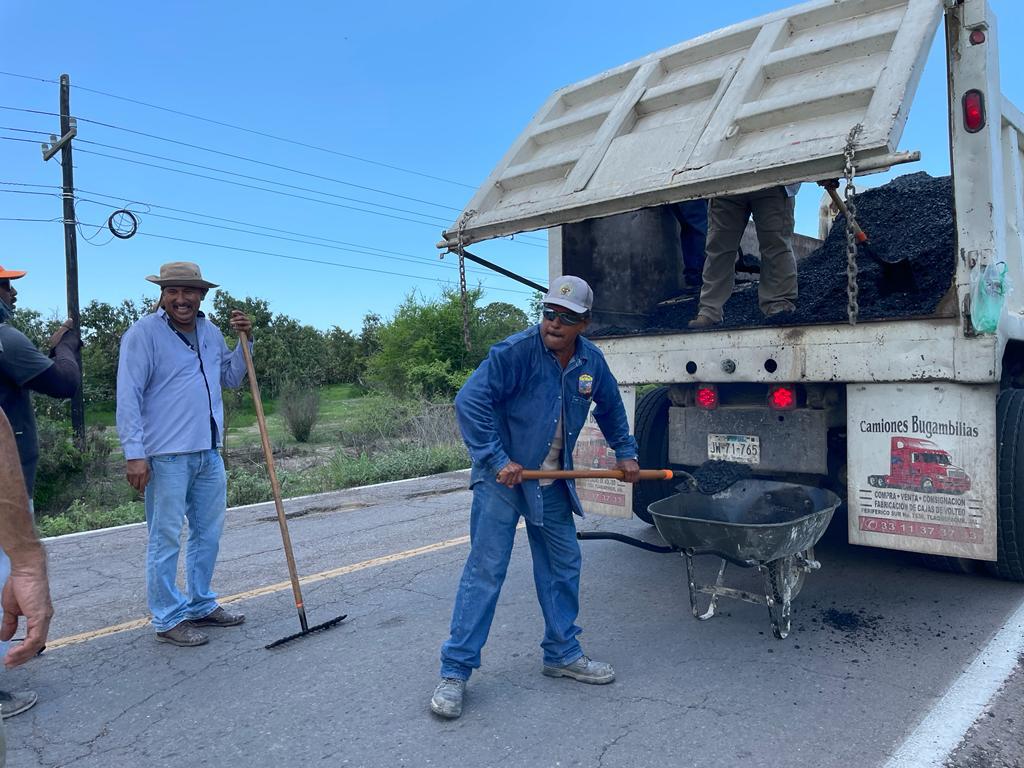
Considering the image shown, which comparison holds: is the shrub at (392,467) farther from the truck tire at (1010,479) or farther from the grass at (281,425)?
the truck tire at (1010,479)

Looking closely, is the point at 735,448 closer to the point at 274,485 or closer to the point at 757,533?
the point at 757,533

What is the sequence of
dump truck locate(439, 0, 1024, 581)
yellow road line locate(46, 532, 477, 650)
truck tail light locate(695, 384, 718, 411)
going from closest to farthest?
dump truck locate(439, 0, 1024, 581) → yellow road line locate(46, 532, 477, 650) → truck tail light locate(695, 384, 718, 411)

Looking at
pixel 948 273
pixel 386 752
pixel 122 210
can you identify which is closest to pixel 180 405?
pixel 386 752

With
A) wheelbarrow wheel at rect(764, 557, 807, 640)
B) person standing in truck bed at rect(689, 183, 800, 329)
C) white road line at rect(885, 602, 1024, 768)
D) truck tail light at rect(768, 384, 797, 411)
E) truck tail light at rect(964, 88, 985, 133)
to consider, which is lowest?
white road line at rect(885, 602, 1024, 768)

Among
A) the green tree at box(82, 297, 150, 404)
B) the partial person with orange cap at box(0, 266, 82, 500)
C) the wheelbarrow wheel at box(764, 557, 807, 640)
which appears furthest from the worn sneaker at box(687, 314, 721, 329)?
the green tree at box(82, 297, 150, 404)

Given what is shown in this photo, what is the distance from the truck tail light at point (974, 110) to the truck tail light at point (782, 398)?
1521 mm

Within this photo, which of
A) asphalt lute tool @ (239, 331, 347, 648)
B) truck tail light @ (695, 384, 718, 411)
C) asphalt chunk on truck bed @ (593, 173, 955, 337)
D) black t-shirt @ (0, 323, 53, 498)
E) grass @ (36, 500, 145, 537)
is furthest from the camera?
grass @ (36, 500, 145, 537)

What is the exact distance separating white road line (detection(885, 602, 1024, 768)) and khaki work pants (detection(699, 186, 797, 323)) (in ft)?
6.90

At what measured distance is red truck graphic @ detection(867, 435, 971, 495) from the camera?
373 cm

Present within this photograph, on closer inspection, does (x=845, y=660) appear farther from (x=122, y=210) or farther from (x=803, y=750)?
(x=122, y=210)

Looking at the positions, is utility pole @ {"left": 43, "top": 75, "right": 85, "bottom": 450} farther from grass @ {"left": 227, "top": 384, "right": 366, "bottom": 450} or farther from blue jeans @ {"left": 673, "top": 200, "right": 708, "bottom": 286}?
blue jeans @ {"left": 673, "top": 200, "right": 708, "bottom": 286}

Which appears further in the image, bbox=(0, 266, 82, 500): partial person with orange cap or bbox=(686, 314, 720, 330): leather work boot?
bbox=(686, 314, 720, 330): leather work boot

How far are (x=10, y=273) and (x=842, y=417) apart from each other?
4.29 metres

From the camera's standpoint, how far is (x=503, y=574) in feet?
11.0
